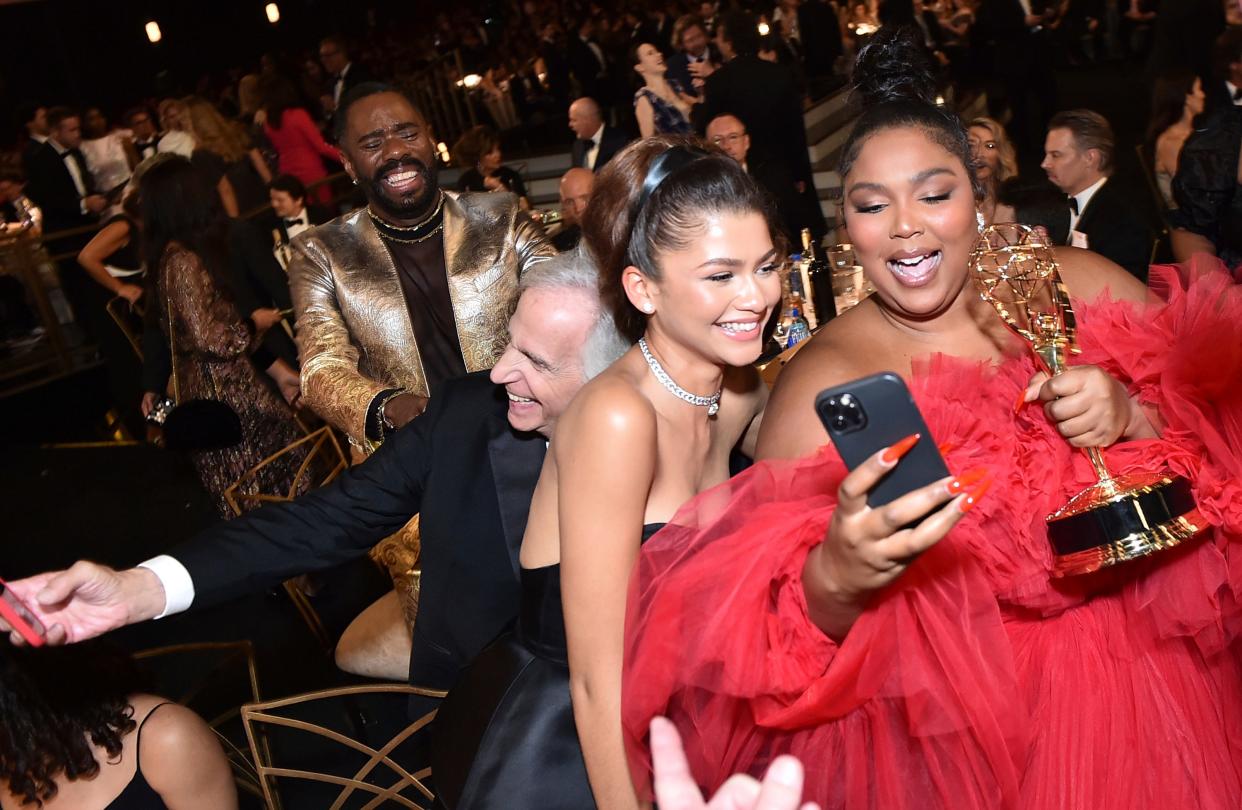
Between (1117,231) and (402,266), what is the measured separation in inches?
100

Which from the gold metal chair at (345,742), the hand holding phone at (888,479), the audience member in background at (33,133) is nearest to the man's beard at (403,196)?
the gold metal chair at (345,742)

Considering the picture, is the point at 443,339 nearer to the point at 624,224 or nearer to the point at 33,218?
the point at 624,224

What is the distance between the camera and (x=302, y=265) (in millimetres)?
2883

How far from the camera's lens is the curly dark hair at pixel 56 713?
6.82 feet

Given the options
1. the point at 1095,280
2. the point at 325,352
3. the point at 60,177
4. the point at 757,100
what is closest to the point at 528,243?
the point at 325,352

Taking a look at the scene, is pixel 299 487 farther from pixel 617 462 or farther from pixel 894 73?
pixel 894 73

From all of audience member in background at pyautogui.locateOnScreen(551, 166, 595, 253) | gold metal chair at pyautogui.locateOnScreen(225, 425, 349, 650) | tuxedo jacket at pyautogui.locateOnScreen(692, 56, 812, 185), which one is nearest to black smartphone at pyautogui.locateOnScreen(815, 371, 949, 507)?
gold metal chair at pyautogui.locateOnScreen(225, 425, 349, 650)

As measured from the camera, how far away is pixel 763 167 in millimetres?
5496

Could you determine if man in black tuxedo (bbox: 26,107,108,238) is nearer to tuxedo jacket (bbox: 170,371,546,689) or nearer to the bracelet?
the bracelet

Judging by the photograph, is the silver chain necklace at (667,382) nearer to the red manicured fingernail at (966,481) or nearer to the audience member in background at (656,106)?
the red manicured fingernail at (966,481)

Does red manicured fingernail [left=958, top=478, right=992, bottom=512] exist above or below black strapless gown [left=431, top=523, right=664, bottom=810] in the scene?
above

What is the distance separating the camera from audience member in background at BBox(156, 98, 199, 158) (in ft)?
24.9

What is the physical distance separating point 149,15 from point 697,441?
15840 mm

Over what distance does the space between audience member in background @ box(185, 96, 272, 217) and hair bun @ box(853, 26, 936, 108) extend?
18.9 ft
